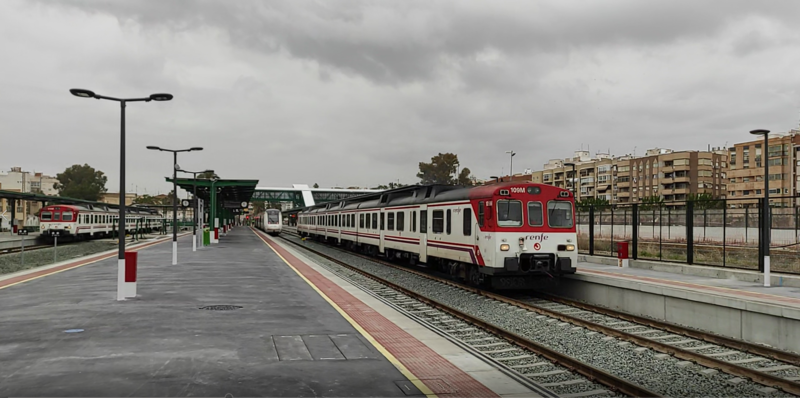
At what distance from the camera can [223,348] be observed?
905 cm

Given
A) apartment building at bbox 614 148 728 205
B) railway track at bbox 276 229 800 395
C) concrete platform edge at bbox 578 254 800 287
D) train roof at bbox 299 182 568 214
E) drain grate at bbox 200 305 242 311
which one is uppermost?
apartment building at bbox 614 148 728 205

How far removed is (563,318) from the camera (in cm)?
1321

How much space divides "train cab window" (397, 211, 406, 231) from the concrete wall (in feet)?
28.3

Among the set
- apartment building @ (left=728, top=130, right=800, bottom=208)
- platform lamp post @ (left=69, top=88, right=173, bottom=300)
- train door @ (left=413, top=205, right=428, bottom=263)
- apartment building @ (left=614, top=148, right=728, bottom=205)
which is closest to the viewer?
platform lamp post @ (left=69, top=88, right=173, bottom=300)

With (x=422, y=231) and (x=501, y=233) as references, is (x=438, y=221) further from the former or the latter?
(x=501, y=233)

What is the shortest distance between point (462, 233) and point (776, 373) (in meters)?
9.83

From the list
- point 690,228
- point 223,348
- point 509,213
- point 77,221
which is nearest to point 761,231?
point 690,228

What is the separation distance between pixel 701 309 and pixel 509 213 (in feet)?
17.7

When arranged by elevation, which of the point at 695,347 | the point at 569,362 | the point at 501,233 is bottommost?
the point at 695,347

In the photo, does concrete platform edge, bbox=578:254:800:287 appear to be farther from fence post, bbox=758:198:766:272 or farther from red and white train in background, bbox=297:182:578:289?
red and white train in background, bbox=297:182:578:289

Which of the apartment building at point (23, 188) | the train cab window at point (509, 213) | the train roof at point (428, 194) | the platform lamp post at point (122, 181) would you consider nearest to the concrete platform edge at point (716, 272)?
the train roof at point (428, 194)

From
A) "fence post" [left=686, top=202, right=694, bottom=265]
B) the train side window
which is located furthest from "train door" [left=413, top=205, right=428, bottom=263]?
"fence post" [left=686, top=202, right=694, bottom=265]

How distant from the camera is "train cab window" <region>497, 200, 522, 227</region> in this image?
16.2 meters

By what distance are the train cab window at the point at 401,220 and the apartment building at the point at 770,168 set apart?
65.1 meters
